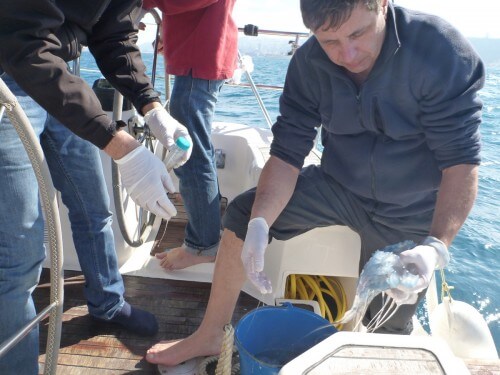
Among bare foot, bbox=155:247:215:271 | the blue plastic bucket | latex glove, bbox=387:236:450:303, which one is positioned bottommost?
bare foot, bbox=155:247:215:271

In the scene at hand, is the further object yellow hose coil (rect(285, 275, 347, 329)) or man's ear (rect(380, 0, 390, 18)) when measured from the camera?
yellow hose coil (rect(285, 275, 347, 329))

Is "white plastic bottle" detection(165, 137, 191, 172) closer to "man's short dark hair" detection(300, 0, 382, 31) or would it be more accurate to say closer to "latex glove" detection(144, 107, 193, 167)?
"latex glove" detection(144, 107, 193, 167)

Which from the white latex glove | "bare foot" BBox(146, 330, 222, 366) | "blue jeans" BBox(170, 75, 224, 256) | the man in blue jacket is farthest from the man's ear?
"bare foot" BBox(146, 330, 222, 366)

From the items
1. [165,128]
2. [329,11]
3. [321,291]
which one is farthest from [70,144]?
[321,291]

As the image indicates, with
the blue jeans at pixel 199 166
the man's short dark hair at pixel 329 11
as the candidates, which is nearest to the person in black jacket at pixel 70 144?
the blue jeans at pixel 199 166

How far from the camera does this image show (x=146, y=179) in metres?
1.09

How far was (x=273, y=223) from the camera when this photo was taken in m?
1.49

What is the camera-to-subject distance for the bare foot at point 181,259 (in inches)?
71.5

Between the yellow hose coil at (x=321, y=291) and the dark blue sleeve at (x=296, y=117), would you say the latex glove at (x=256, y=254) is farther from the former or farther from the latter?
the yellow hose coil at (x=321, y=291)

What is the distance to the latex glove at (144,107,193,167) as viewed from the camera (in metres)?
1.25

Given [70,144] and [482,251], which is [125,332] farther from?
[482,251]

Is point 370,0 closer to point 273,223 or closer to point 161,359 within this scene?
point 273,223

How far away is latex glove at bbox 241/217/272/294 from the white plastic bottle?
0.27m

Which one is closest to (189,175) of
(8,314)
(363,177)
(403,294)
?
(363,177)
